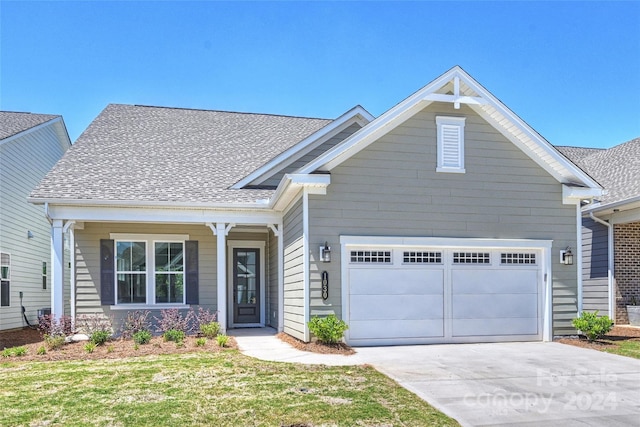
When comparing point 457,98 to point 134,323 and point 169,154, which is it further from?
point 134,323

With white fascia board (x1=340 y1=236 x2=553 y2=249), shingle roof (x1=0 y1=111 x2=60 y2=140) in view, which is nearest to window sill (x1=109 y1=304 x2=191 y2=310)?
white fascia board (x1=340 y1=236 x2=553 y2=249)

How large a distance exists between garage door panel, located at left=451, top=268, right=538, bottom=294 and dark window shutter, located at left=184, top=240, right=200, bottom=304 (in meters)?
6.25

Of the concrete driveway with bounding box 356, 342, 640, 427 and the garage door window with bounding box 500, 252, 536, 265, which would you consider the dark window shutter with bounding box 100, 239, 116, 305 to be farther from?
the garage door window with bounding box 500, 252, 536, 265

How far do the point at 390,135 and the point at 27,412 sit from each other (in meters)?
7.78

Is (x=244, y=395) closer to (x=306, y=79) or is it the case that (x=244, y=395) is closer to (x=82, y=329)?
(x=82, y=329)

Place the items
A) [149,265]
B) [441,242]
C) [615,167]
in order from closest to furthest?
[441,242]
[149,265]
[615,167]

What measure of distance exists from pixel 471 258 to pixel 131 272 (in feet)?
26.1

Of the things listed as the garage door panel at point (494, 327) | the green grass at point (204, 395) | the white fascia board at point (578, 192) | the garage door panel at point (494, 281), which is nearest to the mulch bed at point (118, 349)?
the green grass at point (204, 395)

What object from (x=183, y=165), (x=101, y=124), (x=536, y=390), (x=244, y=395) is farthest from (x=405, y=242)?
(x=101, y=124)

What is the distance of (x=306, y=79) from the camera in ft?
55.2

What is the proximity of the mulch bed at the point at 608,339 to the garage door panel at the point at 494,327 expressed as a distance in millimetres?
618

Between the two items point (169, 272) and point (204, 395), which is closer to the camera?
point (204, 395)

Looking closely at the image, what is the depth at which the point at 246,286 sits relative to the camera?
1494cm

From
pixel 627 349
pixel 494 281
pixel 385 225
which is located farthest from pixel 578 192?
pixel 385 225
